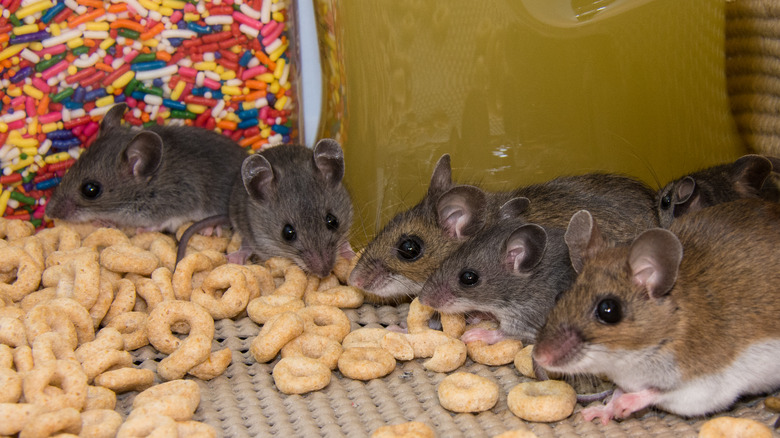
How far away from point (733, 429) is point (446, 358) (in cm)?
102

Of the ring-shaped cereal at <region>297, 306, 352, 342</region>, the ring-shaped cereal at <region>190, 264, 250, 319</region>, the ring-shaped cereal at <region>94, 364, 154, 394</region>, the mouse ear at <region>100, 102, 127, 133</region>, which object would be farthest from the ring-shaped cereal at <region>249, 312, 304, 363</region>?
the mouse ear at <region>100, 102, 127, 133</region>

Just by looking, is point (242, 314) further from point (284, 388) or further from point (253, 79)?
point (253, 79)

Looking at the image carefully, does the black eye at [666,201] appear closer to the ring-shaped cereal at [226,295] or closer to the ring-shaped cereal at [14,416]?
the ring-shaped cereal at [226,295]

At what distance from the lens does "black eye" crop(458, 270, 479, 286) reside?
325cm

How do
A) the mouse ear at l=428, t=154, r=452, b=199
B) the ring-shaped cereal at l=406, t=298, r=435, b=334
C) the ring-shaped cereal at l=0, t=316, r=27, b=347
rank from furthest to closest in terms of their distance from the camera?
the mouse ear at l=428, t=154, r=452, b=199
the ring-shaped cereal at l=406, t=298, r=435, b=334
the ring-shaped cereal at l=0, t=316, r=27, b=347

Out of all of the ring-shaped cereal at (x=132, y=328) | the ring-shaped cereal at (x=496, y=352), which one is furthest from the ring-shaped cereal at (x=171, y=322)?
the ring-shaped cereal at (x=496, y=352)

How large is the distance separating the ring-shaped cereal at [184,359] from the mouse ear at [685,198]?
80.3 inches

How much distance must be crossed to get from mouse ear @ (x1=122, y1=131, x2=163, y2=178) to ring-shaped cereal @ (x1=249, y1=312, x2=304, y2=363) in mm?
1498

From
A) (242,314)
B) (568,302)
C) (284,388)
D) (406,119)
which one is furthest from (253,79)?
(568,302)

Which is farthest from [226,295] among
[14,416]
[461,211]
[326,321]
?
[14,416]

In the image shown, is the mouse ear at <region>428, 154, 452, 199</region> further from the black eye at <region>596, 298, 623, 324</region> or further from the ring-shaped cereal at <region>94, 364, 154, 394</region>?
the ring-shaped cereal at <region>94, 364, 154, 394</region>

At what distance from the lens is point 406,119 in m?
4.08

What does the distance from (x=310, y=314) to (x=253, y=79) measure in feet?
5.96

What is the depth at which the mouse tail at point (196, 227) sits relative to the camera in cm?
405
